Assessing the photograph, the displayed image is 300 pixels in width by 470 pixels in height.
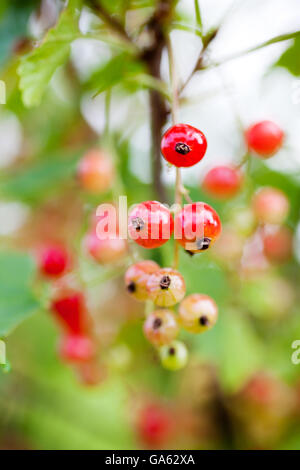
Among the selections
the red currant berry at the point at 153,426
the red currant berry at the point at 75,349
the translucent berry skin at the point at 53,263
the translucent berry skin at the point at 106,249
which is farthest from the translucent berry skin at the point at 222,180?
the red currant berry at the point at 153,426

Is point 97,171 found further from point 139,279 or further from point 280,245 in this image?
point 280,245

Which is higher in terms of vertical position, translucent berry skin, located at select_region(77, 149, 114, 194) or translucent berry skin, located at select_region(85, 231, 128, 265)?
translucent berry skin, located at select_region(77, 149, 114, 194)

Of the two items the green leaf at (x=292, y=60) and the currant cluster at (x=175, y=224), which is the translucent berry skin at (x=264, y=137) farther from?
the currant cluster at (x=175, y=224)

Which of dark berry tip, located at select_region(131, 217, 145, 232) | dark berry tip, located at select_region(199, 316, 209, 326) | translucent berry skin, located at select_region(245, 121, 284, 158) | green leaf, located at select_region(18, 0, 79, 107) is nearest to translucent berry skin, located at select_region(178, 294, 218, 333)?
dark berry tip, located at select_region(199, 316, 209, 326)

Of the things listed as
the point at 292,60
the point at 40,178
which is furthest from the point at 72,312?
the point at 292,60

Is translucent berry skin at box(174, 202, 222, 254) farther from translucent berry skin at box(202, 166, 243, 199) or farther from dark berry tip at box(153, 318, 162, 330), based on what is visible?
translucent berry skin at box(202, 166, 243, 199)

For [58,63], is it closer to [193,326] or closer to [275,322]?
[193,326]
